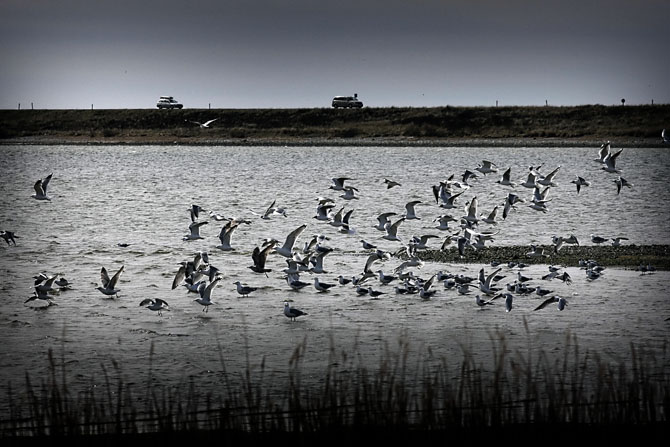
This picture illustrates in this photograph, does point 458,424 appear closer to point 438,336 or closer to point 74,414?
point 74,414

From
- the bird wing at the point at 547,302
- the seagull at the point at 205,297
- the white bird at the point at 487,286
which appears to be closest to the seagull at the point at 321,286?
the seagull at the point at 205,297

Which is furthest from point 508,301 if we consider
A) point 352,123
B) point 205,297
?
point 352,123

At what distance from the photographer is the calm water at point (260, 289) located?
44.8 ft

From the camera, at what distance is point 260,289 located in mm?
18312

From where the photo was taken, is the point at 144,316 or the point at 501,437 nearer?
Answer: the point at 501,437

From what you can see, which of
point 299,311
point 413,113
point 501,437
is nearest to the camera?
point 501,437

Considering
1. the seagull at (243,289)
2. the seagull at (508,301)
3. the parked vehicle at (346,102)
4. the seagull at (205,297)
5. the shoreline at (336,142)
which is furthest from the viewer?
the parked vehicle at (346,102)

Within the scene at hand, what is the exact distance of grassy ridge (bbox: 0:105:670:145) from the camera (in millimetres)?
78125

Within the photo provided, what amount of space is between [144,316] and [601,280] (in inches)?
291

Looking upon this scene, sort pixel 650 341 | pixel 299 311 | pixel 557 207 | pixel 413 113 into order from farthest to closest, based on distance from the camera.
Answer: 1. pixel 413 113
2. pixel 557 207
3. pixel 299 311
4. pixel 650 341

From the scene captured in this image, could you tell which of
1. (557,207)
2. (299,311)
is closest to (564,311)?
(299,311)

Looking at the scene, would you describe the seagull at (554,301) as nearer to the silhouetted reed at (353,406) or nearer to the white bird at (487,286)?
the white bird at (487,286)

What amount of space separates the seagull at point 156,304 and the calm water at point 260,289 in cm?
15

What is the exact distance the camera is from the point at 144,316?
16.0 metres
